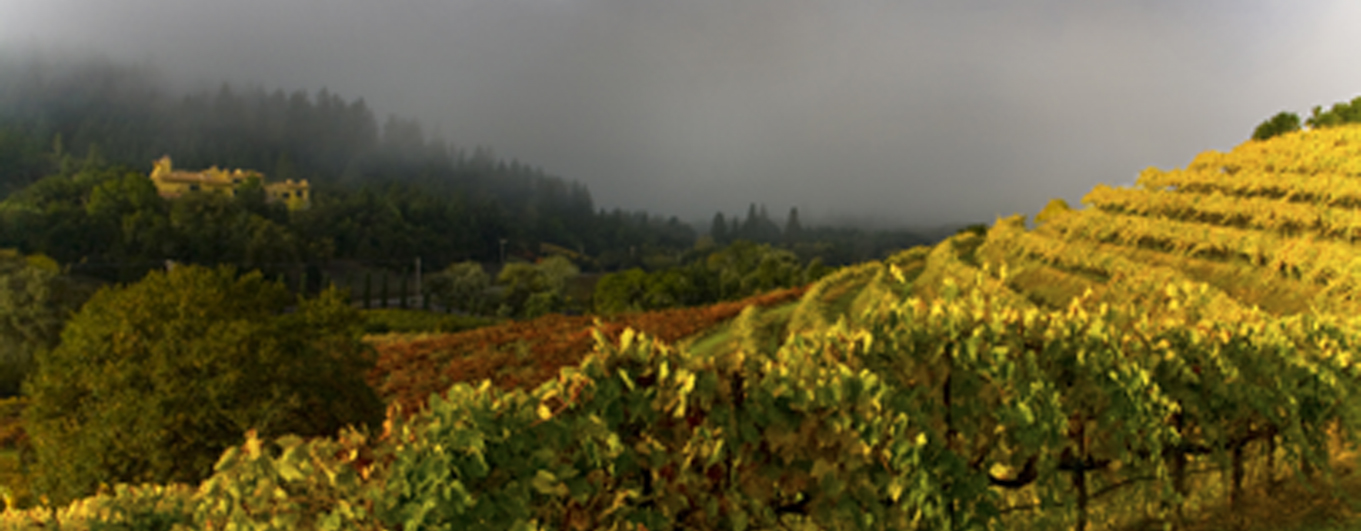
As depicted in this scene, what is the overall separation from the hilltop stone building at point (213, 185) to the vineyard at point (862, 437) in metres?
91.4

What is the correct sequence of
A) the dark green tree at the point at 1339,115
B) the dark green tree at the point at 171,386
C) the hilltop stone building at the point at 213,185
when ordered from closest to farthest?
the dark green tree at the point at 171,386, the dark green tree at the point at 1339,115, the hilltop stone building at the point at 213,185

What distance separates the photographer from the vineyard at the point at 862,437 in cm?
219

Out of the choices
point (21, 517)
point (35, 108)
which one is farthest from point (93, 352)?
point (35, 108)

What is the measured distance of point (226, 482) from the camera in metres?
2.38

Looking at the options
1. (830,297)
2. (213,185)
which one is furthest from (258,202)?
(830,297)

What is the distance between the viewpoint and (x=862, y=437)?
2498 millimetres

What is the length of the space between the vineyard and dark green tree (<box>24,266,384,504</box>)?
9.54ft

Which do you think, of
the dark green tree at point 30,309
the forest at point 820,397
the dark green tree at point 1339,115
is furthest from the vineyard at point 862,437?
the dark green tree at point 30,309

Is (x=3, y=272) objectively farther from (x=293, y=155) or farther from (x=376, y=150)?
(x=376, y=150)

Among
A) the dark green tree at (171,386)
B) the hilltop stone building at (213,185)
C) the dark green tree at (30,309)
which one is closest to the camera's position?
the dark green tree at (171,386)

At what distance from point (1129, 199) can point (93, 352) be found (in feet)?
44.8

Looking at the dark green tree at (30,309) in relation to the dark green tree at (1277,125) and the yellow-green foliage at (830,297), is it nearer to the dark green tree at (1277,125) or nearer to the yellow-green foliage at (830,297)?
the yellow-green foliage at (830,297)

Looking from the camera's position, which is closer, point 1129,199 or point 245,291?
point 245,291

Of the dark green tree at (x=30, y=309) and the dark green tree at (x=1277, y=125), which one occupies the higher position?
the dark green tree at (x=1277, y=125)
